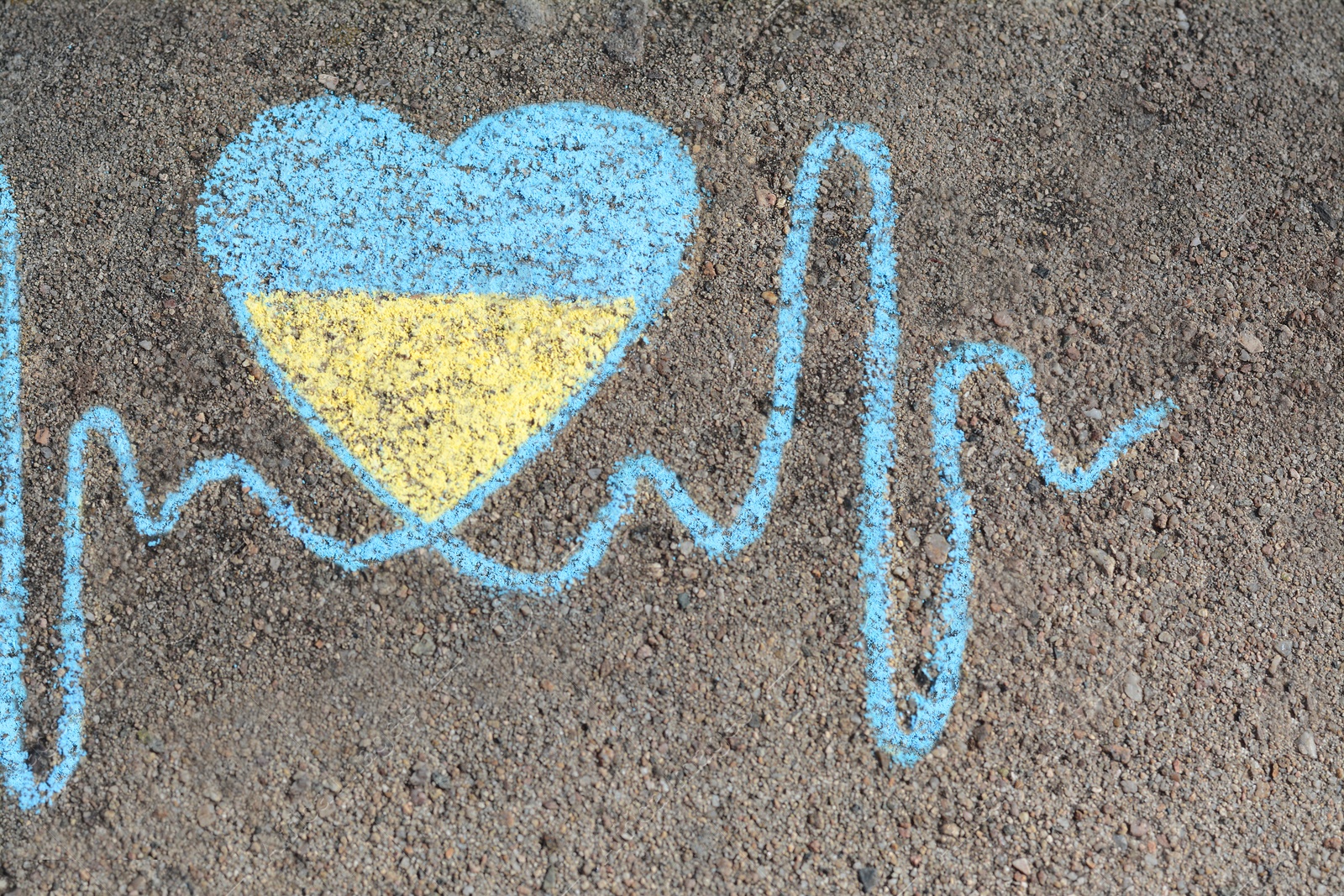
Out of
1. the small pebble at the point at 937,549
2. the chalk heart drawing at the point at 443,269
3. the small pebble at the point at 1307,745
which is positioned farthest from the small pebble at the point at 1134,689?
the chalk heart drawing at the point at 443,269

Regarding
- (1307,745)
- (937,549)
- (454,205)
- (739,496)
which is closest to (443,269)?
(454,205)

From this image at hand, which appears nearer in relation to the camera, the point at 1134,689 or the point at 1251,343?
the point at 1134,689

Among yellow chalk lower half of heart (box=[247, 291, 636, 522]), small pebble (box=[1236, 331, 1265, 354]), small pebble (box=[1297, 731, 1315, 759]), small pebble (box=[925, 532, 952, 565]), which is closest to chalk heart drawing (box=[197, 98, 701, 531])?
yellow chalk lower half of heart (box=[247, 291, 636, 522])

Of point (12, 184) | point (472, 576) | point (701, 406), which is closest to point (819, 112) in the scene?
point (701, 406)

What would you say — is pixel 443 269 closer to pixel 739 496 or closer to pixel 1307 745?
pixel 739 496

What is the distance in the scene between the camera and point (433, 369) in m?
2.05

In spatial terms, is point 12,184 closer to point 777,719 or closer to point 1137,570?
point 777,719

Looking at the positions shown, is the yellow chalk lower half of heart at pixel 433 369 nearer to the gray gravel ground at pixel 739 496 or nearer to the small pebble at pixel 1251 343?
the gray gravel ground at pixel 739 496

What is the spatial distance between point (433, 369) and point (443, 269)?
237 millimetres

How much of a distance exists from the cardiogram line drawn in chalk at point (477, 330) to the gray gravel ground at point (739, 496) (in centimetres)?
4

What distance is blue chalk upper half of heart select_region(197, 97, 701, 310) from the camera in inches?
82.4

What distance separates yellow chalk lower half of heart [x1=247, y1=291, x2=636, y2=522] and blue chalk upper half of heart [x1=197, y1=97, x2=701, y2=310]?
0.05m

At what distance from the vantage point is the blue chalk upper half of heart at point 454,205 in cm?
209

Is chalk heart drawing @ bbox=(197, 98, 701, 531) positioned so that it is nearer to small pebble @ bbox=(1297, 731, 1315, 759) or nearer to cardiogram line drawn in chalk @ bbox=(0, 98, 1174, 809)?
cardiogram line drawn in chalk @ bbox=(0, 98, 1174, 809)
